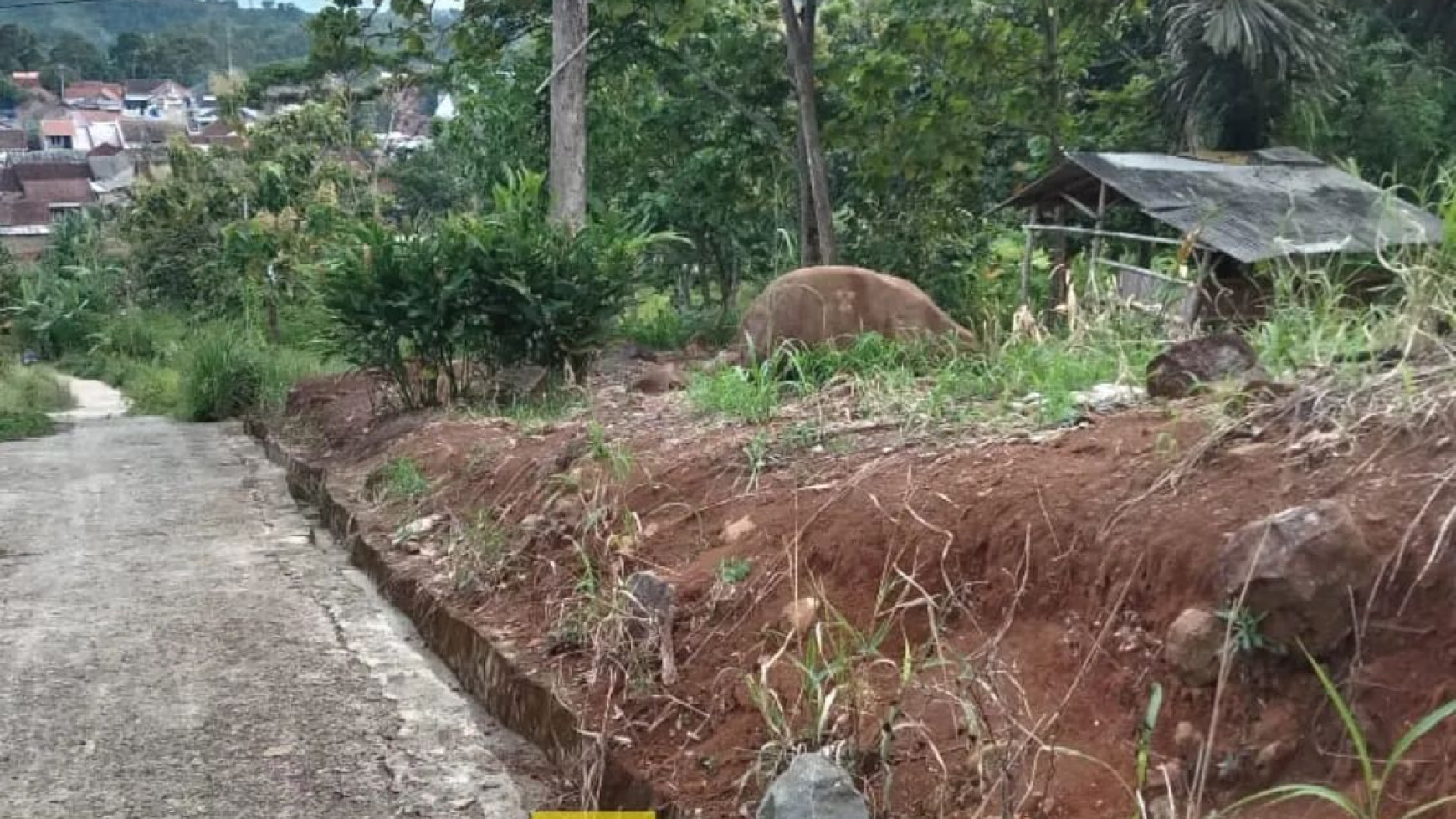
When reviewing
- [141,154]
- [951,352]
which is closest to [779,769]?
[951,352]

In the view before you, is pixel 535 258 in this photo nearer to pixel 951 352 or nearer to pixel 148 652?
pixel 951 352

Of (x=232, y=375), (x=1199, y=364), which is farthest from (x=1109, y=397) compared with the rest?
(x=232, y=375)

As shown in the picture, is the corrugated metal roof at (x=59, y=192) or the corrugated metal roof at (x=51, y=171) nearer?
the corrugated metal roof at (x=59, y=192)

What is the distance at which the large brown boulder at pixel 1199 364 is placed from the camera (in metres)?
3.47

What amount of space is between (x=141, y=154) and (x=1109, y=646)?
3591cm

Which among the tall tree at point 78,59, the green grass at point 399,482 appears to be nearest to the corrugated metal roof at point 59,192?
the tall tree at point 78,59

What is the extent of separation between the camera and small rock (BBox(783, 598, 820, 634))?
327 centimetres

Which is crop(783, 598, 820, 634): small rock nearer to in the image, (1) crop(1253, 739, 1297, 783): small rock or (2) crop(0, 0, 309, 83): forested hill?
(1) crop(1253, 739, 1297, 783): small rock

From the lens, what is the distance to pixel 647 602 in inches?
141

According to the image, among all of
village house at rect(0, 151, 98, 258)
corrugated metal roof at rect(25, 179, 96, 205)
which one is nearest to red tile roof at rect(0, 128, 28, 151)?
village house at rect(0, 151, 98, 258)

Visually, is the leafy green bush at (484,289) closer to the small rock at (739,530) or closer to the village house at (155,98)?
the small rock at (739,530)

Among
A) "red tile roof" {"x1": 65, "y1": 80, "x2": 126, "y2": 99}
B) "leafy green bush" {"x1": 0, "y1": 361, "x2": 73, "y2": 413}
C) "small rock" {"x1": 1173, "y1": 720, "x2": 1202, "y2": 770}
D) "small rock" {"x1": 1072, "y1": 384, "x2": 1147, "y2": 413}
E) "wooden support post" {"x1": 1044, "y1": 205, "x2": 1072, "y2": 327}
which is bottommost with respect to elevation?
"leafy green bush" {"x1": 0, "y1": 361, "x2": 73, "y2": 413}

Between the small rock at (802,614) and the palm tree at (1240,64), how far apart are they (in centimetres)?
887

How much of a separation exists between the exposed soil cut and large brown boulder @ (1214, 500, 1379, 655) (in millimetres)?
47
